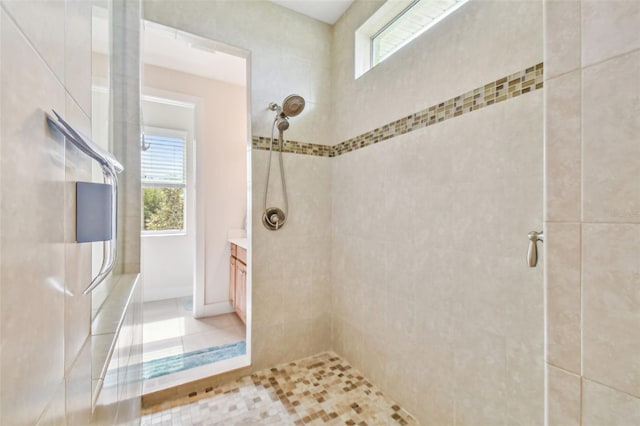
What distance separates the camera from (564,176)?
50cm

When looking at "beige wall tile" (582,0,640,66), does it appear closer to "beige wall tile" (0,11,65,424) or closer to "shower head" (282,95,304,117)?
"beige wall tile" (0,11,65,424)

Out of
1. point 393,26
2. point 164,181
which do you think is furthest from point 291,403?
point 164,181

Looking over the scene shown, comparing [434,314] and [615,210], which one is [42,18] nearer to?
[615,210]

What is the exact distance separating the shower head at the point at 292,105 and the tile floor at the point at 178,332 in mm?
1830

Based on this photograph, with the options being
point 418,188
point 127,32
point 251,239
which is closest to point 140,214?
point 251,239

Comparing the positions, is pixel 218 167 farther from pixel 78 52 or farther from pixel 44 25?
pixel 44 25

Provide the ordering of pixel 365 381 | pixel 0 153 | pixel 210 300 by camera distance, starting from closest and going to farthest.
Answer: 1. pixel 0 153
2. pixel 365 381
3. pixel 210 300

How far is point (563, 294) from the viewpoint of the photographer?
51cm

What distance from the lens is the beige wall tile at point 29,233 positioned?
0.28 meters

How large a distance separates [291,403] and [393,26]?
244 cm

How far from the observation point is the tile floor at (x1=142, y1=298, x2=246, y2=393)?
212cm

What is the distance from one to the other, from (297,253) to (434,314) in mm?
1031

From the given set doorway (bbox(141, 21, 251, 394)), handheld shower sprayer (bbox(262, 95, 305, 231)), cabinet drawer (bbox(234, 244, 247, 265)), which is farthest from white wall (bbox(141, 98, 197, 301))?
handheld shower sprayer (bbox(262, 95, 305, 231))

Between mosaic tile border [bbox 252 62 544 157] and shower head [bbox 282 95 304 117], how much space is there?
215mm
